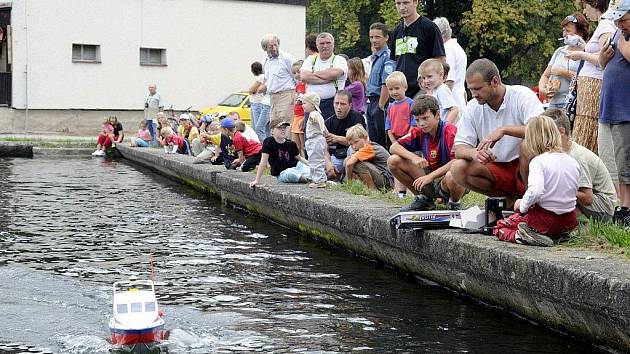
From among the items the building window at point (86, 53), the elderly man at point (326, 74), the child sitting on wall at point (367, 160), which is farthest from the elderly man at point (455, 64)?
the building window at point (86, 53)

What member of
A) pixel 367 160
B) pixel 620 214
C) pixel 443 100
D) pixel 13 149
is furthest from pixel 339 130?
pixel 13 149

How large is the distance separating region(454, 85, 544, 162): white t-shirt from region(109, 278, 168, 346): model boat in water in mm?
3124

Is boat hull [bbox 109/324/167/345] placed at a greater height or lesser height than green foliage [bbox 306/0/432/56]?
lesser

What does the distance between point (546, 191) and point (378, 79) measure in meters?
5.66

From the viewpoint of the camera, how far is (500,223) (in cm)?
771

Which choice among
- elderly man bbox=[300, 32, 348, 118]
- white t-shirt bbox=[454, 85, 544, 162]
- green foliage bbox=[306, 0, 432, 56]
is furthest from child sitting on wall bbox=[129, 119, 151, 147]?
green foliage bbox=[306, 0, 432, 56]

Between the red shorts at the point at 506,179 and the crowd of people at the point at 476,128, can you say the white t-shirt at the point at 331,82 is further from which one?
the red shorts at the point at 506,179

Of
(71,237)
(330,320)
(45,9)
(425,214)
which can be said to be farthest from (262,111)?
(45,9)

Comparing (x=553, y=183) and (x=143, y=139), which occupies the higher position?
(x=553, y=183)

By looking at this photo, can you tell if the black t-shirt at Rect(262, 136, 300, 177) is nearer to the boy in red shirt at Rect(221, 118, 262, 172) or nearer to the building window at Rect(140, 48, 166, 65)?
the boy in red shirt at Rect(221, 118, 262, 172)

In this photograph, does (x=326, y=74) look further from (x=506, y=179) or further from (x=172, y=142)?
(x=172, y=142)

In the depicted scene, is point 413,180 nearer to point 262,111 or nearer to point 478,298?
point 478,298

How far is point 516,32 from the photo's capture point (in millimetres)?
42188

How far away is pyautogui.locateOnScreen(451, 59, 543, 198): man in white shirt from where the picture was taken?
8125 mm
